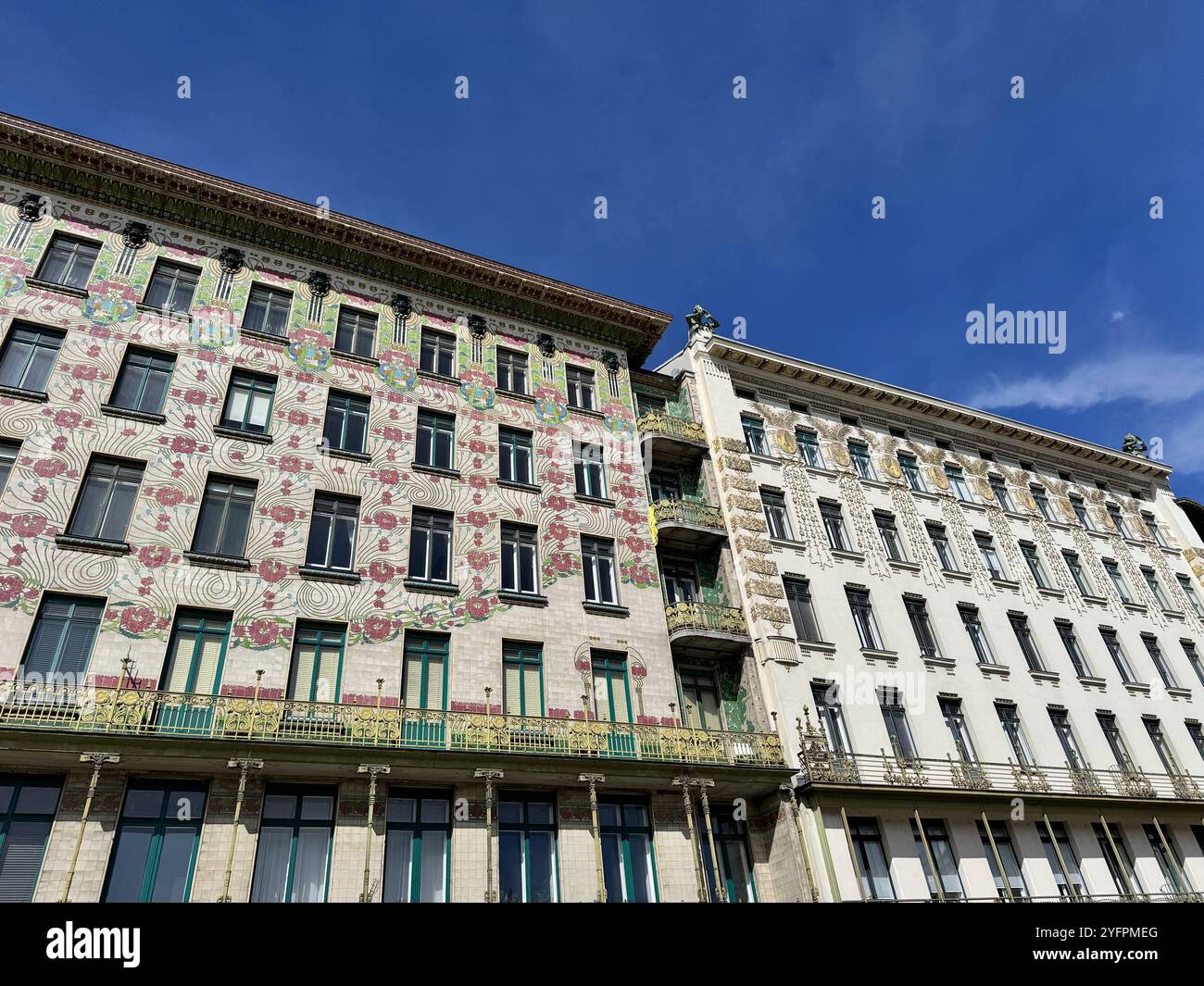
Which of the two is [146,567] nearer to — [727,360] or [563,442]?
[563,442]

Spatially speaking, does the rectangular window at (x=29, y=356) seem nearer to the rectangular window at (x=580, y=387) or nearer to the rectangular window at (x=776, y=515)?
the rectangular window at (x=580, y=387)

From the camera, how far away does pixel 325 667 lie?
1775 centimetres

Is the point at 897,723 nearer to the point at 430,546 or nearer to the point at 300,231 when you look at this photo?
the point at 430,546

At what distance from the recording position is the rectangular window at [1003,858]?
67.8 feet

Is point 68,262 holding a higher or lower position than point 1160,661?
higher

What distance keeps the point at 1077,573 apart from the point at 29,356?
36324mm

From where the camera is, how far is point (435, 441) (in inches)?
897

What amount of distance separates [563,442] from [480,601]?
6.50m

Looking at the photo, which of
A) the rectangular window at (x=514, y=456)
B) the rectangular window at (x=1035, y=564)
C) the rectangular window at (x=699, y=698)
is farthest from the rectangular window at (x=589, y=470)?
the rectangular window at (x=1035, y=564)

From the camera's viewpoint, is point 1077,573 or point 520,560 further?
point 1077,573

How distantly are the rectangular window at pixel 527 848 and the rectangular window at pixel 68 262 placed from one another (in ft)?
57.7

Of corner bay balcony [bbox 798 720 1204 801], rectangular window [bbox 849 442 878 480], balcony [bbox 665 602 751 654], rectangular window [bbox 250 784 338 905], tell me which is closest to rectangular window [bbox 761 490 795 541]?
balcony [bbox 665 602 751 654]

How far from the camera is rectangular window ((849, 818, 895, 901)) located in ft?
63.0

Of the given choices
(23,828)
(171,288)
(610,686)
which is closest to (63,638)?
(23,828)
